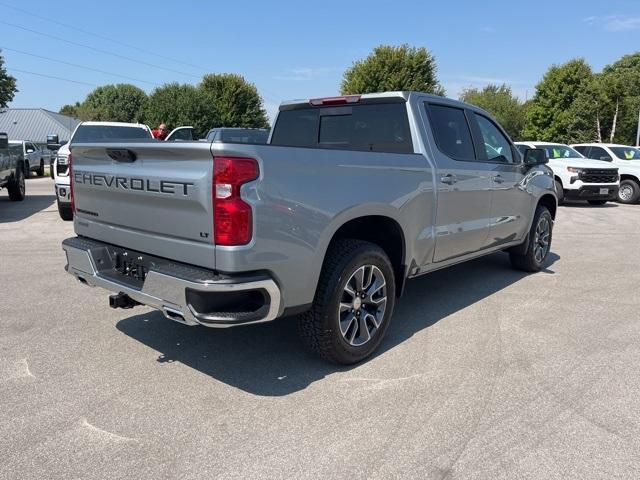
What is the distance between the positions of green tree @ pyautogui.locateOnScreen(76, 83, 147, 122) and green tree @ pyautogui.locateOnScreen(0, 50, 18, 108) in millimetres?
49969

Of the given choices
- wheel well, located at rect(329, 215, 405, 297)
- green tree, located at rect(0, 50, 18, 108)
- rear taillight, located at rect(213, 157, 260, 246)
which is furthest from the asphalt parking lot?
green tree, located at rect(0, 50, 18, 108)

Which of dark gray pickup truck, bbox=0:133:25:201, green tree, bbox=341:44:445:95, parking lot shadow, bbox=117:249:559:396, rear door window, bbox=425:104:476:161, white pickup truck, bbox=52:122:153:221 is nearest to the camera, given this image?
parking lot shadow, bbox=117:249:559:396

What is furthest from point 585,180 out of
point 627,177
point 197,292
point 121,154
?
point 197,292

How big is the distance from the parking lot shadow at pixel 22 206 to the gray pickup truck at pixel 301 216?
27.2 feet

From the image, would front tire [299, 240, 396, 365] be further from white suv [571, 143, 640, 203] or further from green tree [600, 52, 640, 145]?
green tree [600, 52, 640, 145]

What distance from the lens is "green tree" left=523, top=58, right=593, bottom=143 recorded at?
1885 inches

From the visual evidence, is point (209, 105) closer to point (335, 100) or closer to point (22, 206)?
point (22, 206)

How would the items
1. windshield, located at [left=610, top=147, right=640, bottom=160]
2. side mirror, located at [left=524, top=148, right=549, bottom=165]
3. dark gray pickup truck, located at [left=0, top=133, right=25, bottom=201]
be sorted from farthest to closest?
windshield, located at [left=610, top=147, right=640, bottom=160] → dark gray pickup truck, located at [left=0, top=133, right=25, bottom=201] → side mirror, located at [left=524, top=148, right=549, bottom=165]

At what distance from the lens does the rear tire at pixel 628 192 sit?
16375 millimetres

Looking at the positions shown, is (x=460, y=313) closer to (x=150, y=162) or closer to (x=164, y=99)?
(x=150, y=162)

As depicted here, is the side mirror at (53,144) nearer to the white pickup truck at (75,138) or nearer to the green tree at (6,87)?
the white pickup truck at (75,138)

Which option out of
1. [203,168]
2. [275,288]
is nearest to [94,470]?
[275,288]

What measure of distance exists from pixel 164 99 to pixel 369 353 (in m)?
52.3

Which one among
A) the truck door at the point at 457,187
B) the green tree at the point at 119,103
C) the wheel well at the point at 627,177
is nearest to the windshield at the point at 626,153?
the wheel well at the point at 627,177
